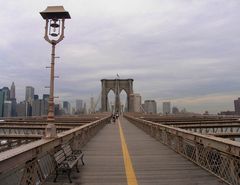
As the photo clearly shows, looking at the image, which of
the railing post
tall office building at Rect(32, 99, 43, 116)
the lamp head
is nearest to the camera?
the railing post

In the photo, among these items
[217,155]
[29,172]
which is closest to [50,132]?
[29,172]

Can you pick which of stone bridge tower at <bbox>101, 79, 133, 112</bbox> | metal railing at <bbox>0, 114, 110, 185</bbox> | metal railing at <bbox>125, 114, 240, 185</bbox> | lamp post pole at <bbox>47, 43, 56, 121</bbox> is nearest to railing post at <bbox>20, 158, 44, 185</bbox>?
metal railing at <bbox>0, 114, 110, 185</bbox>

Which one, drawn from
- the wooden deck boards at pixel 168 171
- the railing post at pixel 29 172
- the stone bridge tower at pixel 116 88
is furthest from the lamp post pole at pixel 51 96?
the stone bridge tower at pixel 116 88

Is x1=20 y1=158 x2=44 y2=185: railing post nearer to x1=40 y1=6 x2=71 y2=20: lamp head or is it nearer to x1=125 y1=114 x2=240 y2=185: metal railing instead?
x1=125 y1=114 x2=240 y2=185: metal railing

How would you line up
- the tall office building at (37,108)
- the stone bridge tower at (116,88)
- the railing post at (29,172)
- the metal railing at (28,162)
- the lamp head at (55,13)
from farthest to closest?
the stone bridge tower at (116,88) → the tall office building at (37,108) → the lamp head at (55,13) → the railing post at (29,172) → the metal railing at (28,162)

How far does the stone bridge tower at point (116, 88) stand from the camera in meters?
137

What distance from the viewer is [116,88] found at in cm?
13850

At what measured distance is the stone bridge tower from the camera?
137 m

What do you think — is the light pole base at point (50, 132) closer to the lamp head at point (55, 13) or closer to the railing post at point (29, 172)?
the railing post at point (29, 172)

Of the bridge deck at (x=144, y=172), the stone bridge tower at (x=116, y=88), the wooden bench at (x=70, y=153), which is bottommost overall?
the bridge deck at (x=144, y=172)

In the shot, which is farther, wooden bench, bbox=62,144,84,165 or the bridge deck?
wooden bench, bbox=62,144,84,165

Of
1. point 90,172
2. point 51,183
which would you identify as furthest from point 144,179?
point 51,183

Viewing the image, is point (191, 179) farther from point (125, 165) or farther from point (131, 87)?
point (131, 87)

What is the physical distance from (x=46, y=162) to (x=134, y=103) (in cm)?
11986
